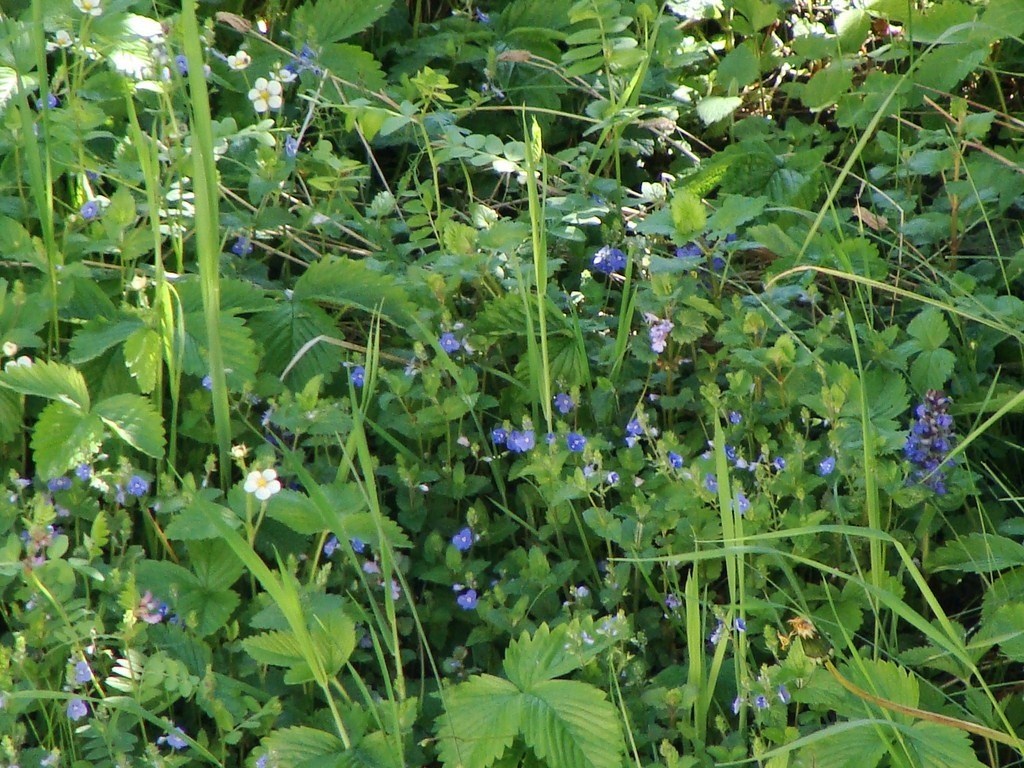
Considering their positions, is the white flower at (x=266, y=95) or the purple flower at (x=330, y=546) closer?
the purple flower at (x=330, y=546)

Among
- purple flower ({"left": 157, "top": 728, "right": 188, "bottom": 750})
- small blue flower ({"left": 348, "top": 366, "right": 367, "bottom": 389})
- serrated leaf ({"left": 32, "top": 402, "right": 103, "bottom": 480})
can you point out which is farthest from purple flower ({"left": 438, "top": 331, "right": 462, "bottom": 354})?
purple flower ({"left": 157, "top": 728, "right": 188, "bottom": 750})

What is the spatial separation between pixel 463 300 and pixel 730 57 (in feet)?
3.60

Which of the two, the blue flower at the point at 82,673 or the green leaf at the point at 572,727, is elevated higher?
the blue flower at the point at 82,673

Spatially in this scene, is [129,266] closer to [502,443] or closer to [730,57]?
[502,443]

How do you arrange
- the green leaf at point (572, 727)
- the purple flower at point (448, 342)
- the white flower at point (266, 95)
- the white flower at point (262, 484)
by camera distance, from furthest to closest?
the white flower at point (266, 95)
the purple flower at point (448, 342)
the white flower at point (262, 484)
the green leaf at point (572, 727)

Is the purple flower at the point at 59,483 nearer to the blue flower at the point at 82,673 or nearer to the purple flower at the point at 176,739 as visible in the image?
the blue flower at the point at 82,673

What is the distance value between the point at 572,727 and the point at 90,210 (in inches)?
54.3

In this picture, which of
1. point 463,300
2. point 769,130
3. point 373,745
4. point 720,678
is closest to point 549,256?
point 463,300

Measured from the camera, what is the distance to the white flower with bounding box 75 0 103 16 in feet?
7.88

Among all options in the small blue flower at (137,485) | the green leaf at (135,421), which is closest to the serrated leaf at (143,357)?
the green leaf at (135,421)

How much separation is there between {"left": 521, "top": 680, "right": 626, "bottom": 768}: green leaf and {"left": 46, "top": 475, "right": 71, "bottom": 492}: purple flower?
0.91 meters

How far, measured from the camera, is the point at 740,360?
2.16 metres

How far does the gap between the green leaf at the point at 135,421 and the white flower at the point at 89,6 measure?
0.86 metres

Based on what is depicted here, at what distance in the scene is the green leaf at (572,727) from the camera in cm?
165
